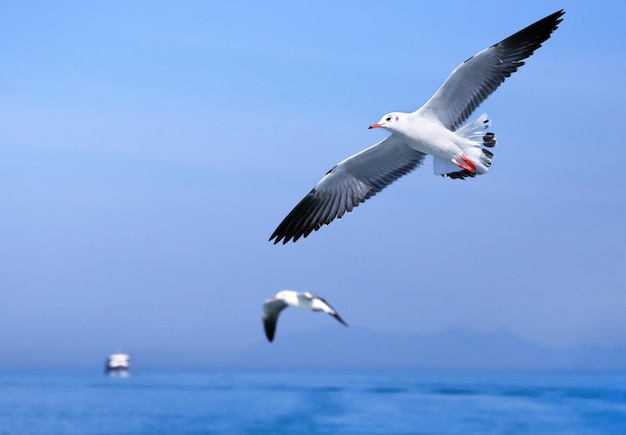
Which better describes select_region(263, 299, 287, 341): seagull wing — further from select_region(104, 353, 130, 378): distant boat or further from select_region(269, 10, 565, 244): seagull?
select_region(104, 353, 130, 378): distant boat

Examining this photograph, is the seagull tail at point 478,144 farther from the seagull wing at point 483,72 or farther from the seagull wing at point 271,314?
the seagull wing at point 271,314

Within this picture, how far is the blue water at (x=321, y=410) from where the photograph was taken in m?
51.4

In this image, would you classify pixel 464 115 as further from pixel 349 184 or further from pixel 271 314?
pixel 271 314

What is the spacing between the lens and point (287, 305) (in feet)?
47.0

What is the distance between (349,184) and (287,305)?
2.08m

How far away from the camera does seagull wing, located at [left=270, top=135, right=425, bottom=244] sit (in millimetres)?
12852

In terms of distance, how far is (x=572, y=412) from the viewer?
57.0m

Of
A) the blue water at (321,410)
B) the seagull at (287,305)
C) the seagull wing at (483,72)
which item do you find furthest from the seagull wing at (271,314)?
the blue water at (321,410)

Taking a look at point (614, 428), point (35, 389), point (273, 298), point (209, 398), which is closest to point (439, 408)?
point (614, 428)

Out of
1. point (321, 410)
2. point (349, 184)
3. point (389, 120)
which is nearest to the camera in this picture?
point (389, 120)

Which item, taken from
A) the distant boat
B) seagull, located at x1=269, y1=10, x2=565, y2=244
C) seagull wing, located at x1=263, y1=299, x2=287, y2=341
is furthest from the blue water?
seagull, located at x1=269, y1=10, x2=565, y2=244

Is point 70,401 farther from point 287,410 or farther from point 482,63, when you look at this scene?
point 482,63

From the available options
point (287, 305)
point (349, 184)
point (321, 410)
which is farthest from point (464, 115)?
point (321, 410)

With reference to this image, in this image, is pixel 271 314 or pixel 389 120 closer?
pixel 389 120
